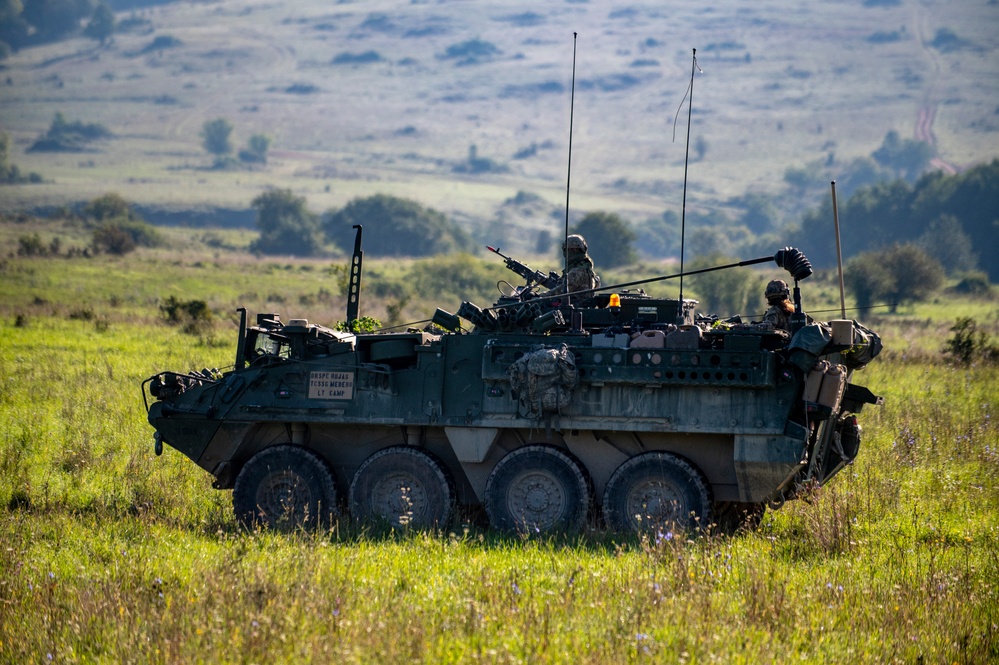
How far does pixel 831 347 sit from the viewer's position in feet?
41.2

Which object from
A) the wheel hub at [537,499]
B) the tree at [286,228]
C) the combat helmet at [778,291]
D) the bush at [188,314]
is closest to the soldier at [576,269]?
the combat helmet at [778,291]

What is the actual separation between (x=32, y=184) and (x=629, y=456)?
112437 mm

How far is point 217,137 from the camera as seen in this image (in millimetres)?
148375

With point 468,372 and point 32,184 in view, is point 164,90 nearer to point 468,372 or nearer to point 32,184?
point 32,184

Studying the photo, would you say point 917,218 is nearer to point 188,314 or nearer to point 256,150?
point 188,314

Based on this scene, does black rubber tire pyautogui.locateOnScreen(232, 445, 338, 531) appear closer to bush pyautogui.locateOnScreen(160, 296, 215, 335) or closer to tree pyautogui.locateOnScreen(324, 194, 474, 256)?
bush pyautogui.locateOnScreen(160, 296, 215, 335)

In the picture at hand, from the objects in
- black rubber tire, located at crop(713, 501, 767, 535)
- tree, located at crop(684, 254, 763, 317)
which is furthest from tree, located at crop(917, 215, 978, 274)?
black rubber tire, located at crop(713, 501, 767, 535)

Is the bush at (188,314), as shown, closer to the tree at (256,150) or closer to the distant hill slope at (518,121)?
the distant hill slope at (518,121)

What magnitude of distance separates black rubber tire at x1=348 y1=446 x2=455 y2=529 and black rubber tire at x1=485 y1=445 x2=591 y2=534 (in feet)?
1.85

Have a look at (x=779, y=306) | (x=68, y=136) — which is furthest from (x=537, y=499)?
(x=68, y=136)

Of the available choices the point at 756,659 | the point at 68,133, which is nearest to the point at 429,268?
the point at 756,659

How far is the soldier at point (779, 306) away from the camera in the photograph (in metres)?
13.6

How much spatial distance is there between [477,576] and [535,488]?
253 centimetres

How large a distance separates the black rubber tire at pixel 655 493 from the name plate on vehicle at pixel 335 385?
2.96m
